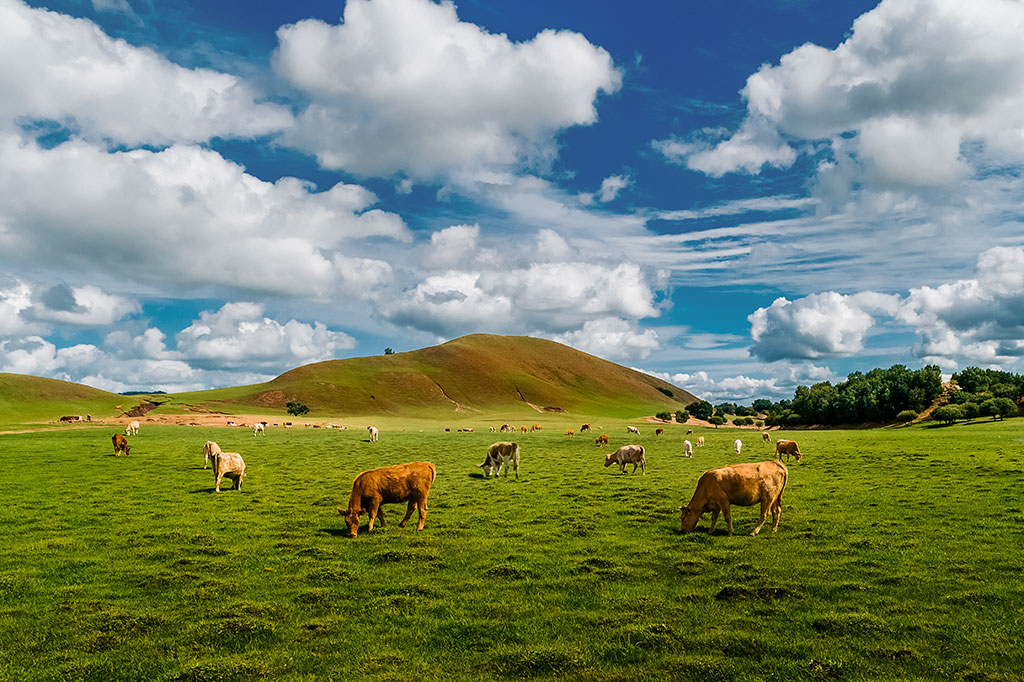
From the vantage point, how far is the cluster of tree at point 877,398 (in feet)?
332

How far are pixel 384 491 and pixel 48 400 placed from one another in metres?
190

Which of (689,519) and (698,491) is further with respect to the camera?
(698,491)

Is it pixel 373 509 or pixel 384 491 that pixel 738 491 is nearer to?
pixel 384 491

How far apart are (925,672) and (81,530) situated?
938 inches

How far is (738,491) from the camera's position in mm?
17578

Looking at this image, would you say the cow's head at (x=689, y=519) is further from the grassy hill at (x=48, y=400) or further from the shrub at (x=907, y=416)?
the grassy hill at (x=48, y=400)

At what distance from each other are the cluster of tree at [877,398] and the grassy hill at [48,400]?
176m

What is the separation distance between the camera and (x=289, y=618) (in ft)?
36.8

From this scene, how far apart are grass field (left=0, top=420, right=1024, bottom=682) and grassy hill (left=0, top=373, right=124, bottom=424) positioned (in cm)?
15660

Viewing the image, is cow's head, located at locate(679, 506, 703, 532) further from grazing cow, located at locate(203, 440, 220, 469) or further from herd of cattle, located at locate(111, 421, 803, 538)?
grazing cow, located at locate(203, 440, 220, 469)

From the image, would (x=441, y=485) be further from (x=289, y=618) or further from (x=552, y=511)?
(x=289, y=618)

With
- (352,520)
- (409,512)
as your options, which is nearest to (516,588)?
(409,512)

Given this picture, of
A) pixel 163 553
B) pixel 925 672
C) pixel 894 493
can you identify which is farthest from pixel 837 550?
pixel 163 553

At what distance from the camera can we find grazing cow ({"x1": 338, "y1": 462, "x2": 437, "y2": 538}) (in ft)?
60.5
